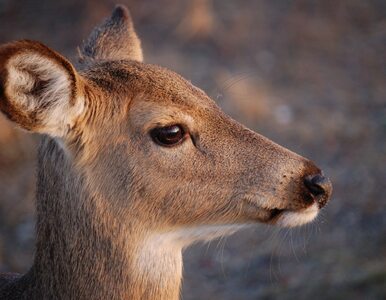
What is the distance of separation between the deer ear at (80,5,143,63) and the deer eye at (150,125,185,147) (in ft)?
3.66

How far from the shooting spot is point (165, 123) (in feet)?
12.2

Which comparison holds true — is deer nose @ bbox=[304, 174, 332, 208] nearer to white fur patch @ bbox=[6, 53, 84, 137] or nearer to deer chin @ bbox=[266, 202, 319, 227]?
deer chin @ bbox=[266, 202, 319, 227]

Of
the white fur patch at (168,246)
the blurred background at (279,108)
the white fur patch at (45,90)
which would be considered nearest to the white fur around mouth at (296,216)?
the white fur patch at (168,246)

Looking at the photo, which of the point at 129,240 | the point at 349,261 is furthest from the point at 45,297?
the point at 349,261

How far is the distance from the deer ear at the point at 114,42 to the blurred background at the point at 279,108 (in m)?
1.61

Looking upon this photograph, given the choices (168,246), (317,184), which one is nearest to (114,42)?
(168,246)

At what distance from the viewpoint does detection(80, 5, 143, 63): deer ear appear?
186 inches

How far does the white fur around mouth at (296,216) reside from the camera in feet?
12.6

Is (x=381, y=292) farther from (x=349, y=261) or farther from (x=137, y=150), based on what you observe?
(x=137, y=150)

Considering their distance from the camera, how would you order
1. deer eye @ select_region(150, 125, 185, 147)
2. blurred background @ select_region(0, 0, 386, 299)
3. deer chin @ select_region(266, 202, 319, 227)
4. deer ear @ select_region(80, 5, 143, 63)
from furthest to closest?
blurred background @ select_region(0, 0, 386, 299) → deer ear @ select_region(80, 5, 143, 63) → deer chin @ select_region(266, 202, 319, 227) → deer eye @ select_region(150, 125, 185, 147)

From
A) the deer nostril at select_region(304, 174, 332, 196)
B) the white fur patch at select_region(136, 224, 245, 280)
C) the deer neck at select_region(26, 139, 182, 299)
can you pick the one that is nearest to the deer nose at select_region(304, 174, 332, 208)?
the deer nostril at select_region(304, 174, 332, 196)

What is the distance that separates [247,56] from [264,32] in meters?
0.79

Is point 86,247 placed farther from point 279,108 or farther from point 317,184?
point 279,108

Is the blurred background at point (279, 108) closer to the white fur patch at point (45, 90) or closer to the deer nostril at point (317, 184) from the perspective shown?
the deer nostril at point (317, 184)
